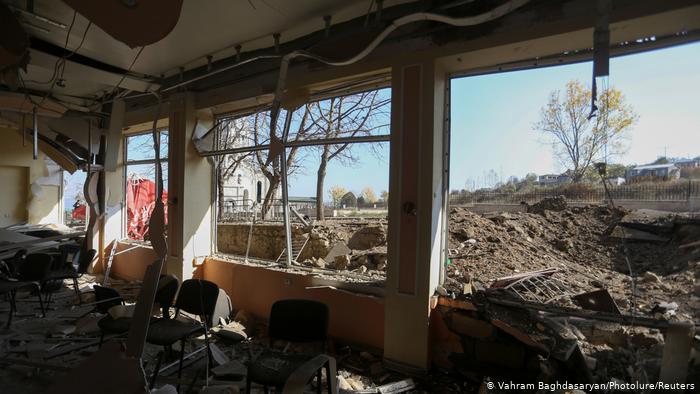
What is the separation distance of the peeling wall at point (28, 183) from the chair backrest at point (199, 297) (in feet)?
24.1

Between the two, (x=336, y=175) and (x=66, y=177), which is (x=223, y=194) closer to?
(x=336, y=175)

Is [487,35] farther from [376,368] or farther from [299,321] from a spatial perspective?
[376,368]

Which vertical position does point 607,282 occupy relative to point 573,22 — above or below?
below

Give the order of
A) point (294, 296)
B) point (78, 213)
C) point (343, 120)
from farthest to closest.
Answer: point (78, 213), point (294, 296), point (343, 120)

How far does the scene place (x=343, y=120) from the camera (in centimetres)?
392

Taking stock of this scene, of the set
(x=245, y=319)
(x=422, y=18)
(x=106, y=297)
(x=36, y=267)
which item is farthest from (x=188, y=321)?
(x=422, y=18)

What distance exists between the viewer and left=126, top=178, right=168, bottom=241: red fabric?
7.27m

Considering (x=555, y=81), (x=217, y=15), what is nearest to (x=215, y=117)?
(x=217, y=15)

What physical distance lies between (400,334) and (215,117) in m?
4.10

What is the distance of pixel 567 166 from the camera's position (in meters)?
2.83

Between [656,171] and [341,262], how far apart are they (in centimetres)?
302

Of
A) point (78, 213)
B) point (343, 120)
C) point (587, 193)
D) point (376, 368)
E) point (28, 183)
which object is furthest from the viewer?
point (78, 213)

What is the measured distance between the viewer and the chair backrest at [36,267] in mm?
4645

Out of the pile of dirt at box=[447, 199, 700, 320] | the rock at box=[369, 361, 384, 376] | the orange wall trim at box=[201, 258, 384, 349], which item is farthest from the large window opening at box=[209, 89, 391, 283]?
the pile of dirt at box=[447, 199, 700, 320]
